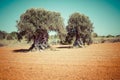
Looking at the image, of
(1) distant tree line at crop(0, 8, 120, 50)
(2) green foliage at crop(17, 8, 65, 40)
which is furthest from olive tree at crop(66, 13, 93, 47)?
(2) green foliage at crop(17, 8, 65, 40)

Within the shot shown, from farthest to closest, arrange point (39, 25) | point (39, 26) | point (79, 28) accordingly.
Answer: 1. point (79, 28)
2. point (39, 26)
3. point (39, 25)

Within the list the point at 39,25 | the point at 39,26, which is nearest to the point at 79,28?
the point at 39,26

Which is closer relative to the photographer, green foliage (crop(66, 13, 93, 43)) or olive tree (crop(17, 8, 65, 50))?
olive tree (crop(17, 8, 65, 50))

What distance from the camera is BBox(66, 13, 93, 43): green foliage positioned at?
32.9 m

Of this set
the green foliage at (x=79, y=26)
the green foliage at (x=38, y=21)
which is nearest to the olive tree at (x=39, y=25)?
the green foliage at (x=38, y=21)

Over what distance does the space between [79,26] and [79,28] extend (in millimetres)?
354

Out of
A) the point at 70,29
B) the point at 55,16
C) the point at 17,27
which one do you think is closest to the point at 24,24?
the point at 17,27

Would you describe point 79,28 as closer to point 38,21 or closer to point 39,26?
point 39,26

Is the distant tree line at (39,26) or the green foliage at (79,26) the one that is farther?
Answer: the green foliage at (79,26)

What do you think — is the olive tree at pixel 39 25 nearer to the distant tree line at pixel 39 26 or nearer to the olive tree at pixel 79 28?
the distant tree line at pixel 39 26

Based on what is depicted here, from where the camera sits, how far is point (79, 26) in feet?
108

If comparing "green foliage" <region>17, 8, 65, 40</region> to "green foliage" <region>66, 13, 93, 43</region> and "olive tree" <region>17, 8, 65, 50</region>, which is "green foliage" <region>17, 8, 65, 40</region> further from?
"green foliage" <region>66, 13, 93, 43</region>

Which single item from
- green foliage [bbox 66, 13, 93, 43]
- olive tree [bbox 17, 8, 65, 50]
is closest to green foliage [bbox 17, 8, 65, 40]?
olive tree [bbox 17, 8, 65, 50]

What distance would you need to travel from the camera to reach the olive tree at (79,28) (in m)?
32.9
